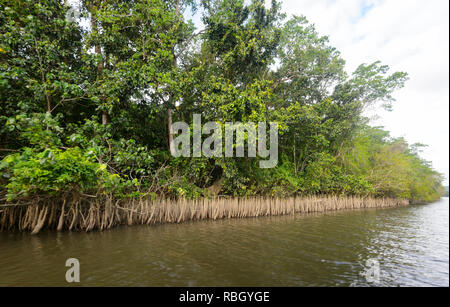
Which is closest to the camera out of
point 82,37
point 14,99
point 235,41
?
point 14,99

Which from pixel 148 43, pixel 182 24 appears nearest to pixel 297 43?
pixel 182 24

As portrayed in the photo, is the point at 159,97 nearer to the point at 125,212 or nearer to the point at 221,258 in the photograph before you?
the point at 125,212

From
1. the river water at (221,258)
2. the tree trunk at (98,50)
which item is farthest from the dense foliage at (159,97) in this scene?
the river water at (221,258)

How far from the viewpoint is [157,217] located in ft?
31.2

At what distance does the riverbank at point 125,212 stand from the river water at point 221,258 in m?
0.60

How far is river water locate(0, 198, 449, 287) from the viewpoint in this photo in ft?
13.3

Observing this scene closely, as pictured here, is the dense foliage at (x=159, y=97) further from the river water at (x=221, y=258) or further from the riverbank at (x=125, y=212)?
the river water at (x=221, y=258)

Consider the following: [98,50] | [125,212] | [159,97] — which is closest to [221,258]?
[125,212]

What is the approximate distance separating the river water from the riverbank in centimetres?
60

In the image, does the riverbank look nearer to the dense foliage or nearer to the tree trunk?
the dense foliage

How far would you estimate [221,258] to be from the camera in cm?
529

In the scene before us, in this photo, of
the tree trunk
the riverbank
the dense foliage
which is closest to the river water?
the riverbank
